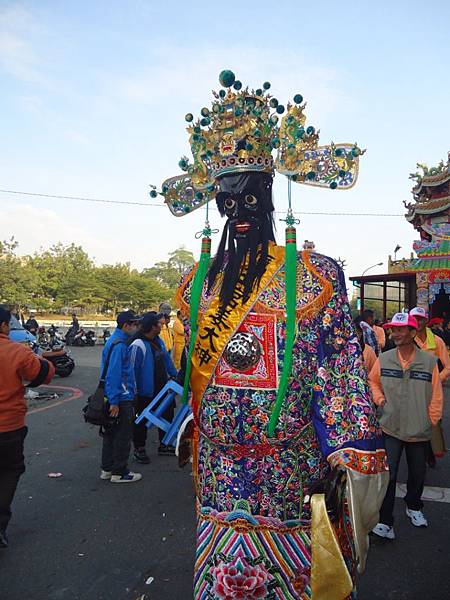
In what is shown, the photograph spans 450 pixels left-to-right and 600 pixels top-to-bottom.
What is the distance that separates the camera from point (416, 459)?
374 cm

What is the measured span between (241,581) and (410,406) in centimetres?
255

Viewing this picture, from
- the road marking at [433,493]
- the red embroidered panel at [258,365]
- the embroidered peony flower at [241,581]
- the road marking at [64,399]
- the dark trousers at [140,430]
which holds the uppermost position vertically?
the red embroidered panel at [258,365]

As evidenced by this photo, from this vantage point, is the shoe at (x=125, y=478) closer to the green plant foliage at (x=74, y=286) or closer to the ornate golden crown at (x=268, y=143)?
the ornate golden crown at (x=268, y=143)

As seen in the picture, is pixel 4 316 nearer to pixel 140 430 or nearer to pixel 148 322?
pixel 148 322

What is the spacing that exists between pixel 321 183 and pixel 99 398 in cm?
378

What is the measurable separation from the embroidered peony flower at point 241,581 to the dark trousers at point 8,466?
250cm

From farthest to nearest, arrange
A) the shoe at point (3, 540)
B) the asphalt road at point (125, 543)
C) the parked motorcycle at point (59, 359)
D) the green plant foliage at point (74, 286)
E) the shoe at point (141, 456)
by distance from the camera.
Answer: the green plant foliage at point (74, 286) < the parked motorcycle at point (59, 359) < the shoe at point (141, 456) < the shoe at point (3, 540) < the asphalt road at point (125, 543)

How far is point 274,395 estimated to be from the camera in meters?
1.60

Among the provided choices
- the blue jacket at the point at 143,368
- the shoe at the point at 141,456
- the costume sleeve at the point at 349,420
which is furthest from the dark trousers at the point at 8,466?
the costume sleeve at the point at 349,420

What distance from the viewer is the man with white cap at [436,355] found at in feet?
14.1

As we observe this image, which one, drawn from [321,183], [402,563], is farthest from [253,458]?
[402,563]

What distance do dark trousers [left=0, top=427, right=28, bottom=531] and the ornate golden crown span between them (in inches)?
108

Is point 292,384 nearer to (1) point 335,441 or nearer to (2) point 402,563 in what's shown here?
(1) point 335,441

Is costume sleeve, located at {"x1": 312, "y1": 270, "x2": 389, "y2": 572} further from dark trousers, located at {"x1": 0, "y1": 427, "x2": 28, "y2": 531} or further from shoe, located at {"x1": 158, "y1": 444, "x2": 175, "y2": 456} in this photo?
shoe, located at {"x1": 158, "y1": 444, "x2": 175, "y2": 456}
